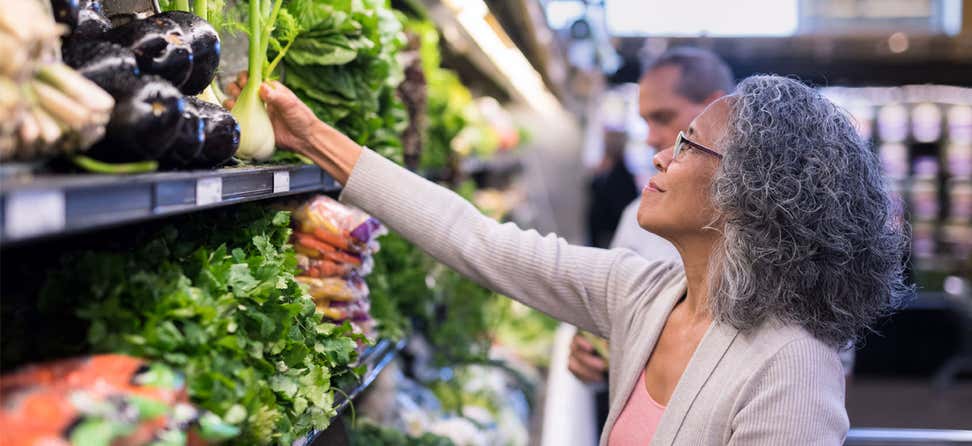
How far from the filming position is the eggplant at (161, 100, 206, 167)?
1.31 meters

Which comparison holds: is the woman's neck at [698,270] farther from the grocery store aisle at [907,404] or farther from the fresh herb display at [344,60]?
the grocery store aisle at [907,404]

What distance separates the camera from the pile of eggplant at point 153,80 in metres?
1.21

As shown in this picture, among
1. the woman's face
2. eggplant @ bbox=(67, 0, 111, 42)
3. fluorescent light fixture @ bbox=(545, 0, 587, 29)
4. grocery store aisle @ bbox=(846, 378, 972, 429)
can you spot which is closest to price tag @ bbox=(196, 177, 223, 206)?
eggplant @ bbox=(67, 0, 111, 42)

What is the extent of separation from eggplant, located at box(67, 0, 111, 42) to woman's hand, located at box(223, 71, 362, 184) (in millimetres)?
526

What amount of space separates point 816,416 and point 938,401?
701cm

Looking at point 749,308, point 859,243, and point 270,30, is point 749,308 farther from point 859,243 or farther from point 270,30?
point 270,30

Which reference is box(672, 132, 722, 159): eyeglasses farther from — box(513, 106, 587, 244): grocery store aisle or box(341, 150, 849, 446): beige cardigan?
box(513, 106, 587, 244): grocery store aisle

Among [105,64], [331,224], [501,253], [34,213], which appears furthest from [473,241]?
[34,213]

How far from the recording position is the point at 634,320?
2.19m

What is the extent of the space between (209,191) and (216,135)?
228 mm

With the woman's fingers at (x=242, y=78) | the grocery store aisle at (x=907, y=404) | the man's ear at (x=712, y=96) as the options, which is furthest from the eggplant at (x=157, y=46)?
the grocery store aisle at (x=907, y=404)

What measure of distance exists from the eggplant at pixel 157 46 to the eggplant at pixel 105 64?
13 cm

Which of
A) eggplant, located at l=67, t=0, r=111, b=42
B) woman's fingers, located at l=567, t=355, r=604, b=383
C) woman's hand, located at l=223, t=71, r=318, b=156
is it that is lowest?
woman's fingers, located at l=567, t=355, r=604, b=383

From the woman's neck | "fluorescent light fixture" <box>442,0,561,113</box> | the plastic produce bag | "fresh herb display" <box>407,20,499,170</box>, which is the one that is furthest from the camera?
"fresh herb display" <box>407,20,499,170</box>
